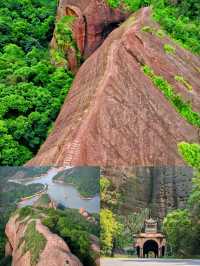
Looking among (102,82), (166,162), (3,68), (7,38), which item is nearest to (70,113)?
(102,82)

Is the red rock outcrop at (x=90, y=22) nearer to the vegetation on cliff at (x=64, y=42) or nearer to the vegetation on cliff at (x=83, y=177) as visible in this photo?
the vegetation on cliff at (x=64, y=42)

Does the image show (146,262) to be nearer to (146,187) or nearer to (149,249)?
(149,249)

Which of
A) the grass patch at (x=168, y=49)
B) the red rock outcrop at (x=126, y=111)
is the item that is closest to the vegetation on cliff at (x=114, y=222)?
the red rock outcrop at (x=126, y=111)

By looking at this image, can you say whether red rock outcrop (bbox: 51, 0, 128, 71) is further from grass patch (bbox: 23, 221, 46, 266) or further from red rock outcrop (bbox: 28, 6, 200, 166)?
grass patch (bbox: 23, 221, 46, 266)

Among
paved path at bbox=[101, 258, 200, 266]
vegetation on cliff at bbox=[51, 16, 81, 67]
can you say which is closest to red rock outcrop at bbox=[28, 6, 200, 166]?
paved path at bbox=[101, 258, 200, 266]

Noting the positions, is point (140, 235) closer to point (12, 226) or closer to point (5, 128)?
point (12, 226)

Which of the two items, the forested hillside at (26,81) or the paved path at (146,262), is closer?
the paved path at (146,262)
